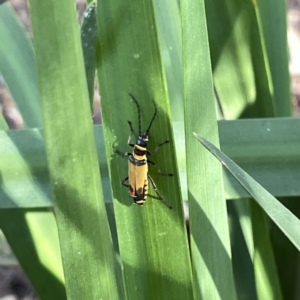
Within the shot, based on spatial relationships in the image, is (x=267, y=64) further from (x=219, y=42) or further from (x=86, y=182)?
(x=86, y=182)

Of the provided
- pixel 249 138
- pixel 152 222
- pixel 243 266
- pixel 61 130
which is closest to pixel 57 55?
pixel 61 130

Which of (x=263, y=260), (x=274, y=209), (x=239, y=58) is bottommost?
(x=263, y=260)

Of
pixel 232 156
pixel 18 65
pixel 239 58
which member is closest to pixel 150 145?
pixel 232 156

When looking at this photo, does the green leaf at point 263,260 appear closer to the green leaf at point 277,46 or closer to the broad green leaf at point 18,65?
the green leaf at point 277,46

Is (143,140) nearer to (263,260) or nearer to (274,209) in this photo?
(274,209)

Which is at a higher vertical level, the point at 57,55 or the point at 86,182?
the point at 57,55

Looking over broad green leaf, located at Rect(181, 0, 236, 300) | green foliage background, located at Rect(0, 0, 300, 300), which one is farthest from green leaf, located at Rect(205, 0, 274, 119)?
broad green leaf, located at Rect(181, 0, 236, 300)

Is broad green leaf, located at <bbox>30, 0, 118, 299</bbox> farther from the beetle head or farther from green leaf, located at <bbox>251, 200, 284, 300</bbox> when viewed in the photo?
green leaf, located at <bbox>251, 200, 284, 300</bbox>
